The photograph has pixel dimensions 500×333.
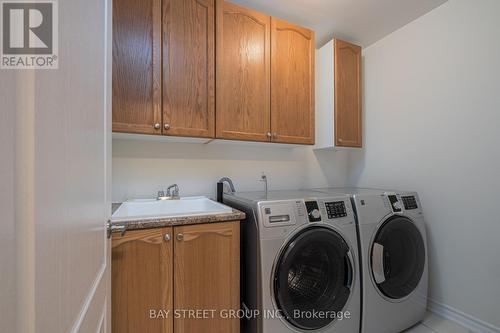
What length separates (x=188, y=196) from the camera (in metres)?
1.80

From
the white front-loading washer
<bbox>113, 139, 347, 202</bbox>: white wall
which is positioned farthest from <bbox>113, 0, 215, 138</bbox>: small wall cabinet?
the white front-loading washer

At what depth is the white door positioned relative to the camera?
0.28 metres

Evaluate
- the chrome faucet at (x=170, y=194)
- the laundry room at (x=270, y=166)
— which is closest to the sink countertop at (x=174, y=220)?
the laundry room at (x=270, y=166)

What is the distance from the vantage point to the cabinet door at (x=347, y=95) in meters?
2.03

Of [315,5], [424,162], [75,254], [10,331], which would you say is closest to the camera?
[10,331]

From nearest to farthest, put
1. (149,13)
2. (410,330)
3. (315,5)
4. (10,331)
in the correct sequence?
(10,331)
(149,13)
(410,330)
(315,5)

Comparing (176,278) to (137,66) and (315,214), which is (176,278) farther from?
(137,66)

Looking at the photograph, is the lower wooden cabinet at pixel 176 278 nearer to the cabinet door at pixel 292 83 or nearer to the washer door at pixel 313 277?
the washer door at pixel 313 277

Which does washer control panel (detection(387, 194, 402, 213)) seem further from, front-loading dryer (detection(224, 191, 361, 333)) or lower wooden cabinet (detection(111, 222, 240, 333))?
lower wooden cabinet (detection(111, 222, 240, 333))

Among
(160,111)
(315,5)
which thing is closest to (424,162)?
(315,5)

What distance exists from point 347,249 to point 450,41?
5.98 ft

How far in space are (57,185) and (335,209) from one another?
1373 millimetres

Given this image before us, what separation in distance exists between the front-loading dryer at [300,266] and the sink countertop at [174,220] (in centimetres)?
14

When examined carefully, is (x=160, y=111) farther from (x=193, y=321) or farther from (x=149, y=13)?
(x=193, y=321)
